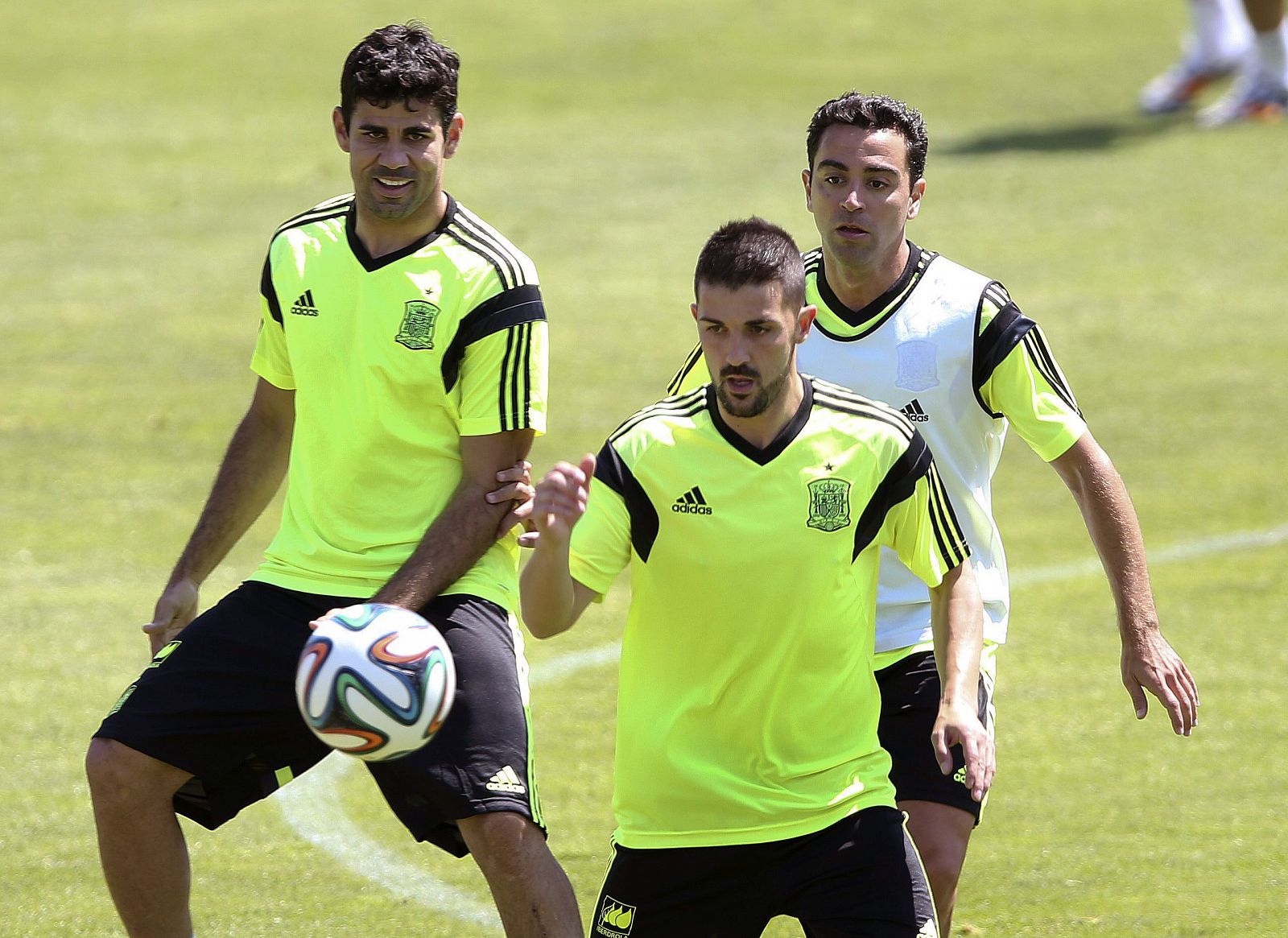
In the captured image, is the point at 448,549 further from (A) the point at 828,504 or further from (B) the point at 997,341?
(B) the point at 997,341

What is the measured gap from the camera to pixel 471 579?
555 cm

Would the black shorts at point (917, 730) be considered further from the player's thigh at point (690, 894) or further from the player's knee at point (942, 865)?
the player's thigh at point (690, 894)

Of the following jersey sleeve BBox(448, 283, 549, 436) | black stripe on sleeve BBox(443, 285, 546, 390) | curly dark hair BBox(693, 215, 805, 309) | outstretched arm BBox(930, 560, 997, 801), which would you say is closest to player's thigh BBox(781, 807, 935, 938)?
outstretched arm BBox(930, 560, 997, 801)

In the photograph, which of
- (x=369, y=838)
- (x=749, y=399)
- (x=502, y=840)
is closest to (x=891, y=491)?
(x=749, y=399)

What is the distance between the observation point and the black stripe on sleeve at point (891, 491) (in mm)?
4957

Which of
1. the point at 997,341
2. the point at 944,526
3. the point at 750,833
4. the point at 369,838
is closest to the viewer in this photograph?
the point at 750,833

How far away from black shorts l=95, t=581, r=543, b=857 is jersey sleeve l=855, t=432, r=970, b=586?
1.13m

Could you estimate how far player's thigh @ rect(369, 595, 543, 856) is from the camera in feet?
17.2

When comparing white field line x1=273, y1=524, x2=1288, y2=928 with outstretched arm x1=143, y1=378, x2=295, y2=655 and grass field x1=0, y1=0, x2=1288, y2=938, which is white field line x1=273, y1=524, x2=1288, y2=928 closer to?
grass field x1=0, y1=0, x2=1288, y2=938

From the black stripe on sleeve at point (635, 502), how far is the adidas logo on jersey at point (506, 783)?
802mm

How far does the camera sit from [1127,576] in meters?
5.66

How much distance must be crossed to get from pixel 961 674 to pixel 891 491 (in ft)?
1.64

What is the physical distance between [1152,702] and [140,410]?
7.48 meters

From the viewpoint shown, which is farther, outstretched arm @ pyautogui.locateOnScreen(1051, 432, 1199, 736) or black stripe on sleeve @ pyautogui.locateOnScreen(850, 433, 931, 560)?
outstretched arm @ pyautogui.locateOnScreen(1051, 432, 1199, 736)
